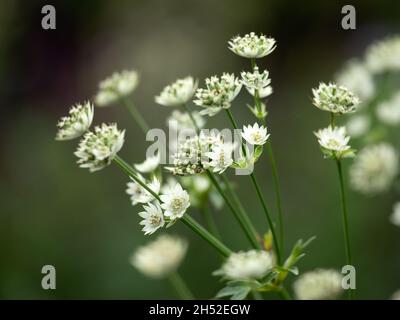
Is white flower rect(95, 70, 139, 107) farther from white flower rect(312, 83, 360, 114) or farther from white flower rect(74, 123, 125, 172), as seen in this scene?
white flower rect(312, 83, 360, 114)

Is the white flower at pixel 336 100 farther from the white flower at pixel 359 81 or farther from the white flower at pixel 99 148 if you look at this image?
the white flower at pixel 359 81

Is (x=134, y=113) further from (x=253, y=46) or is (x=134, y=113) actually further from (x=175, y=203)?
(x=175, y=203)

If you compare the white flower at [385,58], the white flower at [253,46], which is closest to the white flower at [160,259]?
the white flower at [253,46]

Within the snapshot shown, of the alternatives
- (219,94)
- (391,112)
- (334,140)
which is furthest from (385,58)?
(219,94)

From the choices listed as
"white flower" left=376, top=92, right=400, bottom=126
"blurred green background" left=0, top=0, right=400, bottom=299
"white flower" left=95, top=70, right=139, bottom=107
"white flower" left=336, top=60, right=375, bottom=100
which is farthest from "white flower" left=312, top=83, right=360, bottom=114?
"blurred green background" left=0, top=0, right=400, bottom=299

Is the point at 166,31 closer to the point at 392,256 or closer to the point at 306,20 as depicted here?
the point at 306,20
